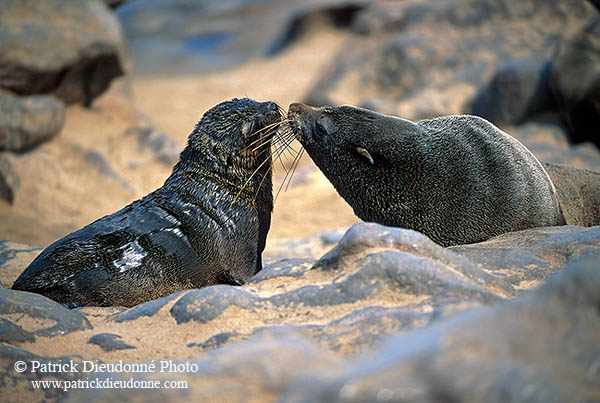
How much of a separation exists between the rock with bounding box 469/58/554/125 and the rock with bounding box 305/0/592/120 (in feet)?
0.08

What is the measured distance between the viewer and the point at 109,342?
273 centimetres

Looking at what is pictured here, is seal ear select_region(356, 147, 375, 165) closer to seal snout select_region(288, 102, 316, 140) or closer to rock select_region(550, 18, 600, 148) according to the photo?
seal snout select_region(288, 102, 316, 140)

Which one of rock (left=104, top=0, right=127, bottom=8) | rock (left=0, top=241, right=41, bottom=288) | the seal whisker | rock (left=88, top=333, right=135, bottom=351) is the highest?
rock (left=104, top=0, right=127, bottom=8)

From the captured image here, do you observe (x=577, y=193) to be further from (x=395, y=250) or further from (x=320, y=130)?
(x=395, y=250)

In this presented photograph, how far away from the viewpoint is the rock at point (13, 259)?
14.5ft

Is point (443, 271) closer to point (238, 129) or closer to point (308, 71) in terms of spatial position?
point (238, 129)

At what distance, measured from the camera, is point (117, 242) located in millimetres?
4004

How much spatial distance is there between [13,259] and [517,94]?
7816 mm

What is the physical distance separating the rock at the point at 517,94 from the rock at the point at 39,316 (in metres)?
8.21

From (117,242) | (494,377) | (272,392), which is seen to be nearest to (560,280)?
(494,377)

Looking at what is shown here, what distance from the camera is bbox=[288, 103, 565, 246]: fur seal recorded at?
4016 mm

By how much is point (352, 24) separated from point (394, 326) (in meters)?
14.3

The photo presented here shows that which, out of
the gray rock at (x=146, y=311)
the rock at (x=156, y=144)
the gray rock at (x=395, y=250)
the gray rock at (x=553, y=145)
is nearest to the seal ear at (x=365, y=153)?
the gray rock at (x=395, y=250)

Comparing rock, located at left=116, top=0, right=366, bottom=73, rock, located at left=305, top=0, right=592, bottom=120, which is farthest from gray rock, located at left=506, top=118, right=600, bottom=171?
rock, located at left=116, top=0, right=366, bottom=73
